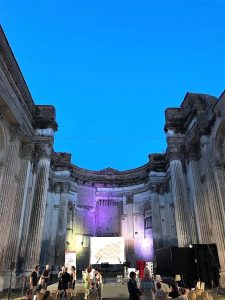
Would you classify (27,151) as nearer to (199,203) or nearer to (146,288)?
(199,203)

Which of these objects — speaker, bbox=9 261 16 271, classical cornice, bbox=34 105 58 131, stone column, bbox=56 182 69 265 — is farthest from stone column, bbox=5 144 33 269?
stone column, bbox=56 182 69 265

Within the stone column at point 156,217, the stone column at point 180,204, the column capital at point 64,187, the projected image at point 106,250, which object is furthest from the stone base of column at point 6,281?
the stone column at point 156,217

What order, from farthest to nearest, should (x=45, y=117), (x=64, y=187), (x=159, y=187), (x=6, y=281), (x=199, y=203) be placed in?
(x=159, y=187), (x=64, y=187), (x=45, y=117), (x=199, y=203), (x=6, y=281)

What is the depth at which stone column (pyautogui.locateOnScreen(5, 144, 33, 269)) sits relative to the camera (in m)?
14.0

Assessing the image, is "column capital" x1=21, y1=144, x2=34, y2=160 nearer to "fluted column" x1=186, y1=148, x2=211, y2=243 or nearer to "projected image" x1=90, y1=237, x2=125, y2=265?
"projected image" x1=90, y1=237, x2=125, y2=265

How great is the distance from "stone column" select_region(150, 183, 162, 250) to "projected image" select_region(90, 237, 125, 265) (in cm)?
543

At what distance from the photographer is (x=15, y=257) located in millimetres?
14133

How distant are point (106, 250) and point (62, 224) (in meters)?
5.68

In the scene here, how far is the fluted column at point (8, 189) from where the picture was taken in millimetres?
12984

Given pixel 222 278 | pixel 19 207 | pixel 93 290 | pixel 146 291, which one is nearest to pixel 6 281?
pixel 19 207

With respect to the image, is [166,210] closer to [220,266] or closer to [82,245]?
[82,245]

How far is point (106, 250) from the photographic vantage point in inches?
762

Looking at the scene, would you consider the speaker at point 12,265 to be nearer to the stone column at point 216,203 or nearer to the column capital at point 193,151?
the stone column at point 216,203

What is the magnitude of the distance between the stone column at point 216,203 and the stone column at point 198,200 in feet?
4.70
